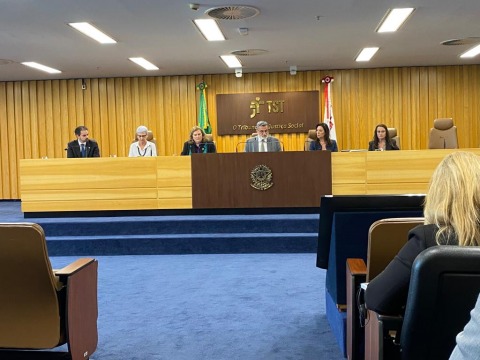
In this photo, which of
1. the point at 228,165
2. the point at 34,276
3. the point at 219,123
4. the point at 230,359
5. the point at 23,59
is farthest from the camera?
the point at 219,123

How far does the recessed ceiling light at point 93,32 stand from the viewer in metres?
7.10

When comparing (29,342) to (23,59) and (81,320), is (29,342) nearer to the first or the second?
(81,320)

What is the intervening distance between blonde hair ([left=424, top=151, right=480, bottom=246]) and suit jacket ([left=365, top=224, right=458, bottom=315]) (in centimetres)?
3

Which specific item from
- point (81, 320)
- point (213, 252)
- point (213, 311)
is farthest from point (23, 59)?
point (81, 320)

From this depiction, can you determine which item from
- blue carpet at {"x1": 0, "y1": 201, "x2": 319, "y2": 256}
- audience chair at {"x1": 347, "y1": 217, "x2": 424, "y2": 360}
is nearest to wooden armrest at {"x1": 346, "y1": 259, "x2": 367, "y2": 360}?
audience chair at {"x1": 347, "y1": 217, "x2": 424, "y2": 360}

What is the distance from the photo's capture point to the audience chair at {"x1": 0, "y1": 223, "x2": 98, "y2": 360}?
2.22 meters

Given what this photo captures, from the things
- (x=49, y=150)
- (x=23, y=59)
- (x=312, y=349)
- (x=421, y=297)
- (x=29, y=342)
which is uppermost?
(x=23, y=59)

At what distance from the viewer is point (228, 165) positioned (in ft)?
22.6

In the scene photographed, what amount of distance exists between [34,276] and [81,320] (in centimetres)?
39

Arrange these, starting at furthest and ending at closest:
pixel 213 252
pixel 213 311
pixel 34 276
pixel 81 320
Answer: pixel 213 252, pixel 213 311, pixel 81 320, pixel 34 276

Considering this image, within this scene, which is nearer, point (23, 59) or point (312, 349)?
point (312, 349)

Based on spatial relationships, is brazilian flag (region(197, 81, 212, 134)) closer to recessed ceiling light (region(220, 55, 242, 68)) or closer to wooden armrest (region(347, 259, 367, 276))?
recessed ceiling light (region(220, 55, 242, 68))

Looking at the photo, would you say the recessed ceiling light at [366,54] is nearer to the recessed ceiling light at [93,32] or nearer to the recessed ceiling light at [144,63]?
the recessed ceiling light at [144,63]

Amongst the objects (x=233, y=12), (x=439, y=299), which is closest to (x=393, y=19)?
(x=233, y=12)
